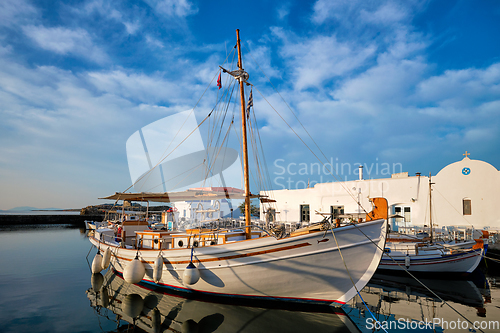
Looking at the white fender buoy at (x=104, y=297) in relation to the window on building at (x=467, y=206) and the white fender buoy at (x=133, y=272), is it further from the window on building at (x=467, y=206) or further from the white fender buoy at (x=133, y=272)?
the window on building at (x=467, y=206)

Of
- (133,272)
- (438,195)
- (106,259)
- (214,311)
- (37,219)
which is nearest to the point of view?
(214,311)

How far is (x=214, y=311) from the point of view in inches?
288

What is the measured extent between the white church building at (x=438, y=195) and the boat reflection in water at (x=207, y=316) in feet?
26.1

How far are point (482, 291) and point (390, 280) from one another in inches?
125

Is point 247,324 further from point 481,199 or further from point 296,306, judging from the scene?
point 481,199

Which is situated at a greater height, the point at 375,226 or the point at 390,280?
the point at 375,226

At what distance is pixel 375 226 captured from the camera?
6922mm

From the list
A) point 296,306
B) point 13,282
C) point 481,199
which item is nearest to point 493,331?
point 296,306

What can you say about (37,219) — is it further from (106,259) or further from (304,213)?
(106,259)

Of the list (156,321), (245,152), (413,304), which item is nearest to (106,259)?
(156,321)

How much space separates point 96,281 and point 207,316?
21.9 ft

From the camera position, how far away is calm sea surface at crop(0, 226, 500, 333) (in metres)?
6.54

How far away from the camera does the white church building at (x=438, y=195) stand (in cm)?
1755

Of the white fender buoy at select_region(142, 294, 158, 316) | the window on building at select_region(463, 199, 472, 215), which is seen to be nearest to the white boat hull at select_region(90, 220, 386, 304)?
the white fender buoy at select_region(142, 294, 158, 316)
